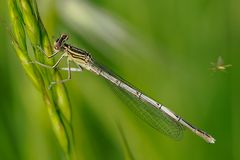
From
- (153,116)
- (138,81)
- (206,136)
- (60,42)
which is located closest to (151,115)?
(153,116)

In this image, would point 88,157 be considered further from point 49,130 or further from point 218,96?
point 218,96

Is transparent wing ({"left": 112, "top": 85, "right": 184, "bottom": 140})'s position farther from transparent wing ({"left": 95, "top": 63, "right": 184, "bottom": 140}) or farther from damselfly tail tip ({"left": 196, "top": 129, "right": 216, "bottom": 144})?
damselfly tail tip ({"left": 196, "top": 129, "right": 216, "bottom": 144})

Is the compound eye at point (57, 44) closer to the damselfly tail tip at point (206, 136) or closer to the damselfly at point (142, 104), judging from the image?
the damselfly at point (142, 104)

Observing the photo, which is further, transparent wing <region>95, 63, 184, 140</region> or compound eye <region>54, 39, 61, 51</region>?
transparent wing <region>95, 63, 184, 140</region>

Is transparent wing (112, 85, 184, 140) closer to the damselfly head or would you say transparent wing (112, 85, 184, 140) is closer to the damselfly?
the damselfly

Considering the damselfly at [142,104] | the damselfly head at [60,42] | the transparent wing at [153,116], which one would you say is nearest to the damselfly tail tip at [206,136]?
the damselfly at [142,104]

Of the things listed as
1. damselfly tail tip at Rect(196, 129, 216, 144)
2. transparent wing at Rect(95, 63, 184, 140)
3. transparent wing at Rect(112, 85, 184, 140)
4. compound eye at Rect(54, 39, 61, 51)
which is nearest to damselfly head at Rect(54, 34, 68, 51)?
compound eye at Rect(54, 39, 61, 51)
